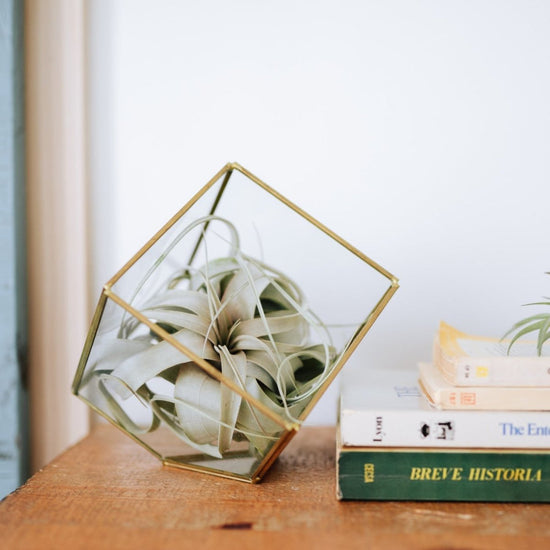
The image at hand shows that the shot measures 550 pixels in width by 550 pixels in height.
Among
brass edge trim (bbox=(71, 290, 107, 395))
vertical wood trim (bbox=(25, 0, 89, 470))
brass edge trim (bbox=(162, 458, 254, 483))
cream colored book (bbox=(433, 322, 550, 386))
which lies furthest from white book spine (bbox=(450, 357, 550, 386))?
vertical wood trim (bbox=(25, 0, 89, 470))

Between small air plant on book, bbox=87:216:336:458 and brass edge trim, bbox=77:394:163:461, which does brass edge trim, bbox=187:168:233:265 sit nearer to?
small air plant on book, bbox=87:216:336:458

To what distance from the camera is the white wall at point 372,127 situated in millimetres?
840

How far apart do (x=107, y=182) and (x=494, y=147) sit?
0.55 metres

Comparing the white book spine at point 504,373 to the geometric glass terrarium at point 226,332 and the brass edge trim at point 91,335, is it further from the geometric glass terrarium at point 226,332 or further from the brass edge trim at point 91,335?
the brass edge trim at point 91,335

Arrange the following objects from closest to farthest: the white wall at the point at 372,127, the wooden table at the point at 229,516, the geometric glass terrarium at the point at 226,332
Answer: the wooden table at the point at 229,516 < the geometric glass terrarium at the point at 226,332 < the white wall at the point at 372,127

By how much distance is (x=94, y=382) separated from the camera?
62 centimetres

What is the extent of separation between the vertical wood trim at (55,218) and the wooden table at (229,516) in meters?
0.25

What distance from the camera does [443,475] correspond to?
0.56 metres

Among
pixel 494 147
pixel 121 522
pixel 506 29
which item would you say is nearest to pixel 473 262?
pixel 494 147

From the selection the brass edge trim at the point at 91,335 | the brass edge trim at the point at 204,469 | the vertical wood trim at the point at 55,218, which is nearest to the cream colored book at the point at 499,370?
the brass edge trim at the point at 204,469

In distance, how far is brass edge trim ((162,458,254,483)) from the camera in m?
0.61

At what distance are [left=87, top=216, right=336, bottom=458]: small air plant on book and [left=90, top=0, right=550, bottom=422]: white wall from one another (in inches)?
9.3

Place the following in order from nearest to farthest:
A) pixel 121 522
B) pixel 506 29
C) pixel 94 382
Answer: pixel 121 522
pixel 94 382
pixel 506 29

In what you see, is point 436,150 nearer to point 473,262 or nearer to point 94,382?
point 473,262
